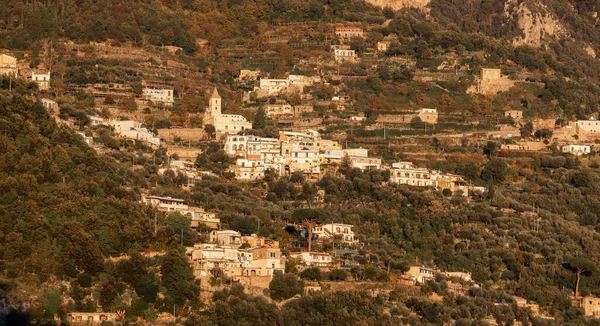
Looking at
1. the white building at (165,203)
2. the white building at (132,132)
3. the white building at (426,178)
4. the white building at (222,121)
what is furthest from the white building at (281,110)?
the white building at (165,203)

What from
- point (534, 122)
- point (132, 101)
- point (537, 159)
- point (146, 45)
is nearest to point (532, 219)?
point (537, 159)

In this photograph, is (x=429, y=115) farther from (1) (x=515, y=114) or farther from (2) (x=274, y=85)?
(2) (x=274, y=85)

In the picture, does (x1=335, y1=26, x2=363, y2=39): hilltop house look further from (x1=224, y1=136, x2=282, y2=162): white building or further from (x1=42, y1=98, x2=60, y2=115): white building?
(x1=42, y1=98, x2=60, y2=115): white building

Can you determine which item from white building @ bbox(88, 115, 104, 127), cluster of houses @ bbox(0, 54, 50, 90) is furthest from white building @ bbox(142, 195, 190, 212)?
cluster of houses @ bbox(0, 54, 50, 90)

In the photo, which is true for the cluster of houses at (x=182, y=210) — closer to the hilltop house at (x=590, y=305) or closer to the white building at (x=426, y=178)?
the white building at (x=426, y=178)

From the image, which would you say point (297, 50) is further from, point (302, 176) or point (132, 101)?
point (302, 176)

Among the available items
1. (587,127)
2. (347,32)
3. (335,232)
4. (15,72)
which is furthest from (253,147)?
(347,32)

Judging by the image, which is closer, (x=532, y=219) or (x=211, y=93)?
(x=532, y=219)
